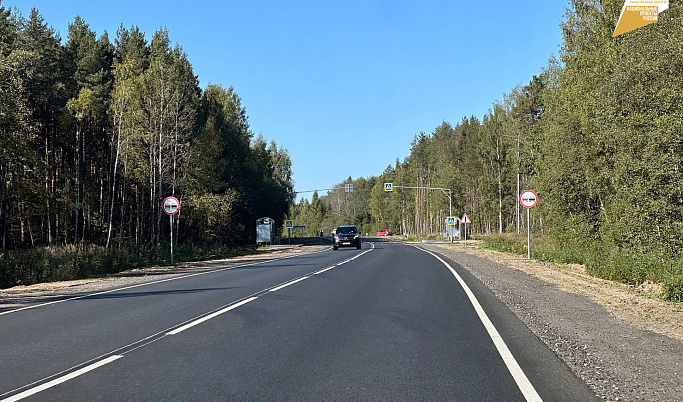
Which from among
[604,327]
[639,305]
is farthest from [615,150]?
[604,327]

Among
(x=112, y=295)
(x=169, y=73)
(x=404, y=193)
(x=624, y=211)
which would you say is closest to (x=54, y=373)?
(x=112, y=295)

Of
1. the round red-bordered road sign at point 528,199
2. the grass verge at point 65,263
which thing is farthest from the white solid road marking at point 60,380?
the round red-bordered road sign at point 528,199

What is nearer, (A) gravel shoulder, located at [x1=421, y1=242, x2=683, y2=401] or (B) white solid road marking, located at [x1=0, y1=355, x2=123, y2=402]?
(B) white solid road marking, located at [x1=0, y1=355, x2=123, y2=402]

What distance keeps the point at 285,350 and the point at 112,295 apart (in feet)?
27.7

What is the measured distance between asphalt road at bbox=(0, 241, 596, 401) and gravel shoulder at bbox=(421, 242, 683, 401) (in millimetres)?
335

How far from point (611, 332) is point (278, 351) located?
17.3 ft

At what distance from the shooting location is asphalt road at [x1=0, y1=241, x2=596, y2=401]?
211 inches

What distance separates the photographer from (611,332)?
848 cm

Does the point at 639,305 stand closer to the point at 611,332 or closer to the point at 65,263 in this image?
the point at 611,332

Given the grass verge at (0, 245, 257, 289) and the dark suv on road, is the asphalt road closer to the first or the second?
the grass verge at (0, 245, 257, 289)

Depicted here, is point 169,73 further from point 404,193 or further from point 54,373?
point 404,193

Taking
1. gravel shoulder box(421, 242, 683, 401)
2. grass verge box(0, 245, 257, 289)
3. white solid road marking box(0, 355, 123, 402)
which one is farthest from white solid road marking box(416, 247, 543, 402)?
grass verge box(0, 245, 257, 289)

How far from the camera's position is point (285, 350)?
7.11m

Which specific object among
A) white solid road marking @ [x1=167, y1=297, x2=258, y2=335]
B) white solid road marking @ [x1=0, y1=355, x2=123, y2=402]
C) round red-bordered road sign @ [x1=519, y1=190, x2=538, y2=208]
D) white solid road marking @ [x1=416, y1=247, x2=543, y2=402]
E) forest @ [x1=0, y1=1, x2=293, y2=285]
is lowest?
white solid road marking @ [x1=416, y1=247, x2=543, y2=402]
